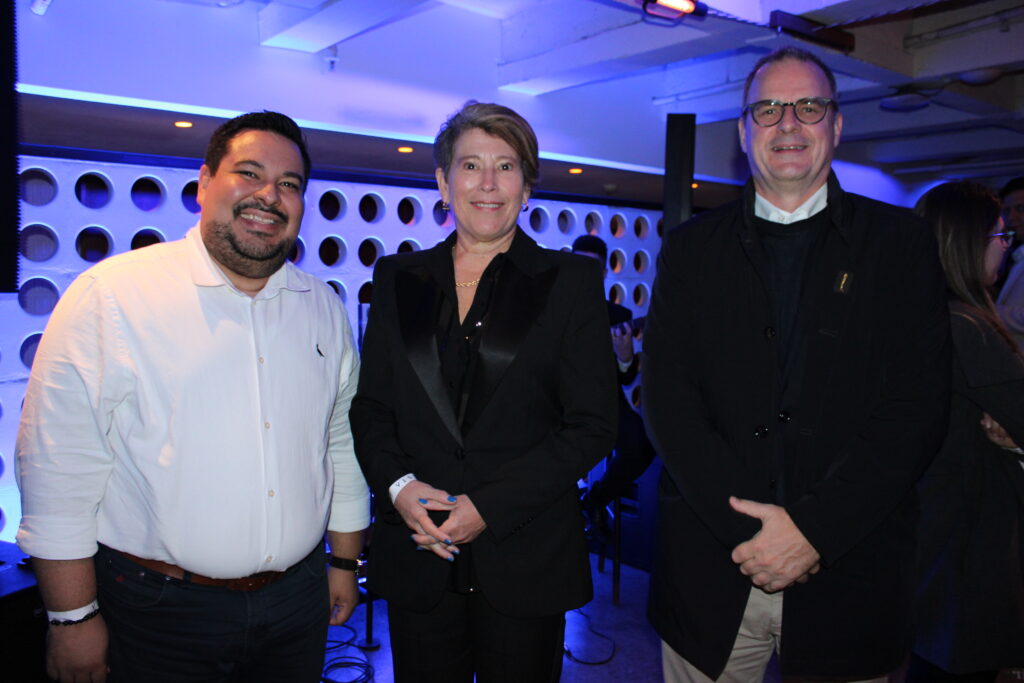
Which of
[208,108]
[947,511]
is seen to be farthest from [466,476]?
[208,108]

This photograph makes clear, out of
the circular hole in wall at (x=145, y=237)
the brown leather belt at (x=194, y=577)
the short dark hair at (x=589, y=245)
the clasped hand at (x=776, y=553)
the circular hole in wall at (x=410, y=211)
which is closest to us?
the clasped hand at (x=776, y=553)

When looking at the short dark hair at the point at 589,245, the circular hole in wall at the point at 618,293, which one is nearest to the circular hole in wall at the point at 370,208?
the short dark hair at the point at 589,245

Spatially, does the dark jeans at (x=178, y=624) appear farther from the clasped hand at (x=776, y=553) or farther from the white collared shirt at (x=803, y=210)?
the white collared shirt at (x=803, y=210)

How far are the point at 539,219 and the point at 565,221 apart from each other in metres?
0.25

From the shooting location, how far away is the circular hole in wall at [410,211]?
4848 mm

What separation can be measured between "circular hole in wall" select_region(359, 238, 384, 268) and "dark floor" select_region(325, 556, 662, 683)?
2022 mm

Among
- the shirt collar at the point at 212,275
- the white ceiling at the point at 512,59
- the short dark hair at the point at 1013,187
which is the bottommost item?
the shirt collar at the point at 212,275

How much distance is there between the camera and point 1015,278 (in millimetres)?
3754

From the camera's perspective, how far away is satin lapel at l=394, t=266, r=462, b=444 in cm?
192

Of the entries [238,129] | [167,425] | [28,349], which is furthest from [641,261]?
[167,425]

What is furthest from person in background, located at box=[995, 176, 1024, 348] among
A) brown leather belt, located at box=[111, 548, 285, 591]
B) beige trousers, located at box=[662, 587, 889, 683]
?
brown leather belt, located at box=[111, 548, 285, 591]

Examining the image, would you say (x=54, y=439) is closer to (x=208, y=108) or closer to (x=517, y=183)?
(x=517, y=183)

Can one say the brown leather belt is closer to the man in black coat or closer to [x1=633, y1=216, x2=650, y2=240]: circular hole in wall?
the man in black coat

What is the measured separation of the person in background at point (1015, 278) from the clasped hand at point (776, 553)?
2.00 m
